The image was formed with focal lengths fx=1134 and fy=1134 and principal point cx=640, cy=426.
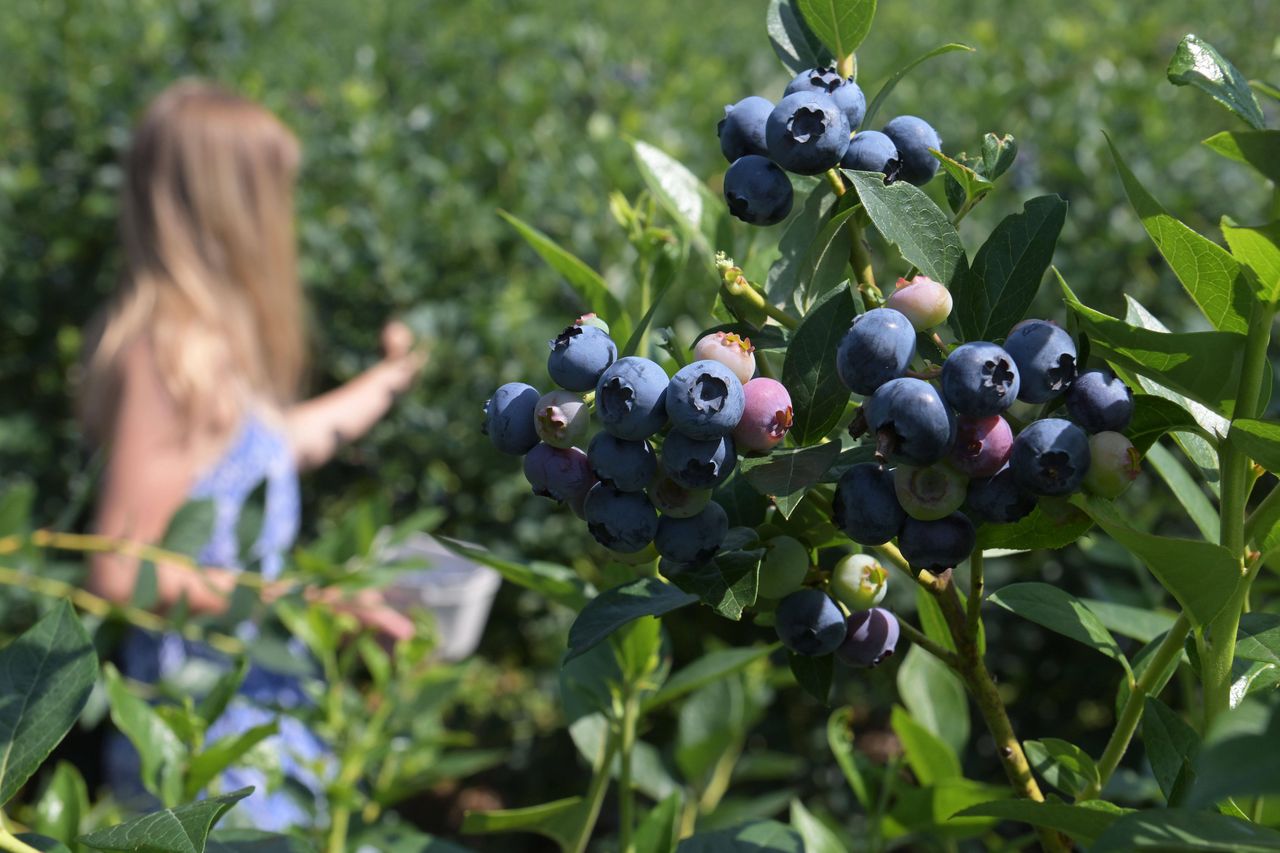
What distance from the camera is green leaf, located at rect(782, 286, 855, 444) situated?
0.50 meters

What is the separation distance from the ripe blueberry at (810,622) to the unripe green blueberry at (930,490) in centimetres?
9

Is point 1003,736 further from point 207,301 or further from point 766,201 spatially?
point 207,301

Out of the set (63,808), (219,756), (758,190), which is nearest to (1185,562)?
(758,190)

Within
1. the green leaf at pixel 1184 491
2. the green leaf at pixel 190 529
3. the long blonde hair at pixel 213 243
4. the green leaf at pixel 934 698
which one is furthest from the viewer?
the long blonde hair at pixel 213 243

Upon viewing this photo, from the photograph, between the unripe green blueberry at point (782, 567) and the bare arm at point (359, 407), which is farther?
the bare arm at point (359, 407)

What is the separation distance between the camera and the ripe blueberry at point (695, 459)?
46 cm

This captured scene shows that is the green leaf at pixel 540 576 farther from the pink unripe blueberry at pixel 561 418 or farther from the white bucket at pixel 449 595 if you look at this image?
the white bucket at pixel 449 595

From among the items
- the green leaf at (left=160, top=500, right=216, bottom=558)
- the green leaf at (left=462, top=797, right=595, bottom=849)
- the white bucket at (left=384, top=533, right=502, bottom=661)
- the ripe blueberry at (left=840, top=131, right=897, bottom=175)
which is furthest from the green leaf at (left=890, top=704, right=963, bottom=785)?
the white bucket at (left=384, top=533, right=502, bottom=661)

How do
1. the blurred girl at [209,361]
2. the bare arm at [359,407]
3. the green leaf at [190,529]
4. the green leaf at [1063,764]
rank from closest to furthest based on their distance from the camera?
the green leaf at [1063,764], the green leaf at [190,529], the blurred girl at [209,361], the bare arm at [359,407]

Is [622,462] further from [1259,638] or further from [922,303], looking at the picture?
[1259,638]

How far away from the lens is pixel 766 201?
1.81ft

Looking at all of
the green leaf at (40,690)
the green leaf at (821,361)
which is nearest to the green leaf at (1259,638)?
the green leaf at (821,361)

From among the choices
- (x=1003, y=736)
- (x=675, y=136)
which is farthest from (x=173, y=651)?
(x=1003, y=736)

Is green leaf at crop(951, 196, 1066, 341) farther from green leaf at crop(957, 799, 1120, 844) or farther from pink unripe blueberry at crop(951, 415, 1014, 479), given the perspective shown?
green leaf at crop(957, 799, 1120, 844)
